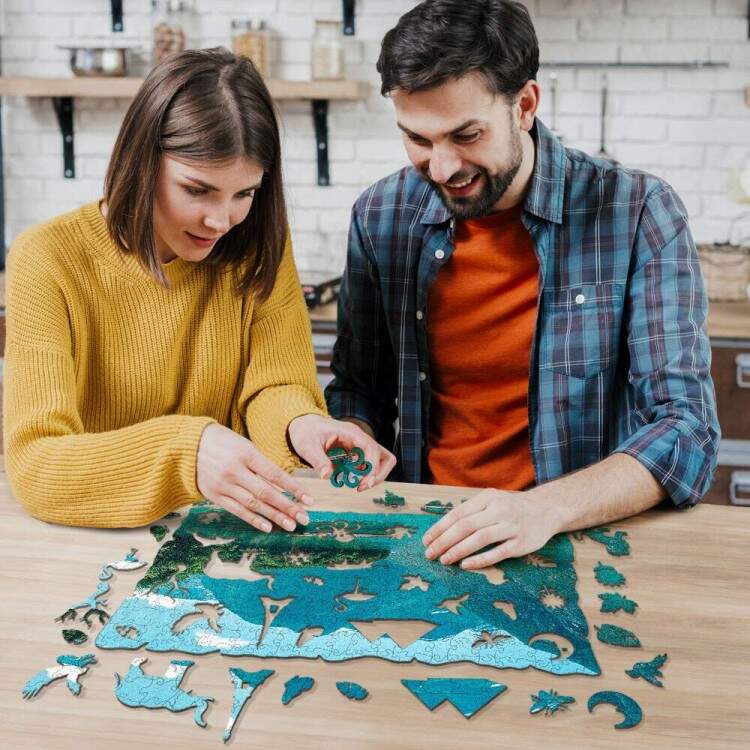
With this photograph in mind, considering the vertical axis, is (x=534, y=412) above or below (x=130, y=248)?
below

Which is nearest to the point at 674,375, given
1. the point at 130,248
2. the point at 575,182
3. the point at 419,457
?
the point at 575,182

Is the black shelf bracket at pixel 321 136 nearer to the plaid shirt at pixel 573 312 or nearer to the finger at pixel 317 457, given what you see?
the plaid shirt at pixel 573 312

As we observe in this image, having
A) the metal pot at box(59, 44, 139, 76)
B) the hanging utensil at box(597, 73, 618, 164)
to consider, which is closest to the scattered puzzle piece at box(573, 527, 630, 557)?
the hanging utensil at box(597, 73, 618, 164)

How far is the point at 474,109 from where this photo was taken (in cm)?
168

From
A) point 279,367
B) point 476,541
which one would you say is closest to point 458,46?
point 279,367

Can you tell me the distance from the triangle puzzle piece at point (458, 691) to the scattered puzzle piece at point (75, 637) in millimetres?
383

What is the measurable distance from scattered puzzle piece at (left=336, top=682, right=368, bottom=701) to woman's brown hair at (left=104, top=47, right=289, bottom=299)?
86 centimetres

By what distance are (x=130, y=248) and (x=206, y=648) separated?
2.59 ft

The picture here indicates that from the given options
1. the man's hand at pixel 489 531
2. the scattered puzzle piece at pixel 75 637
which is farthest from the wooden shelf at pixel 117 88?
the scattered puzzle piece at pixel 75 637

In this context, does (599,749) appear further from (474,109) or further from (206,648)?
(474,109)

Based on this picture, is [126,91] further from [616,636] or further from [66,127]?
[616,636]

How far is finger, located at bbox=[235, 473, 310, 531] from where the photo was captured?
1.37 metres

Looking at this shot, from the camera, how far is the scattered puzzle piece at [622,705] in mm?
1003

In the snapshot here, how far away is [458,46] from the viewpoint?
1661 millimetres
